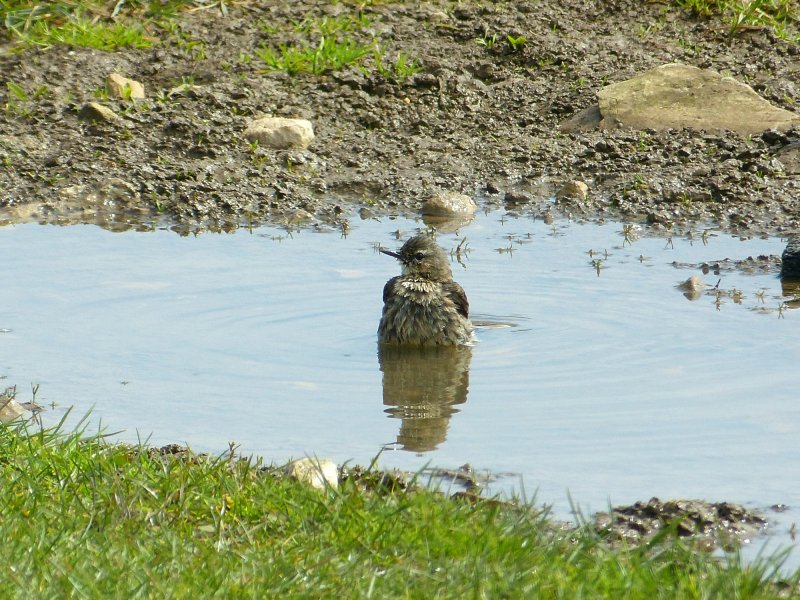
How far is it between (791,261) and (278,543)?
17.1ft

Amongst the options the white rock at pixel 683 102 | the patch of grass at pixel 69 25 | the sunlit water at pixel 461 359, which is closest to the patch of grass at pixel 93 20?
the patch of grass at pixel 69 25

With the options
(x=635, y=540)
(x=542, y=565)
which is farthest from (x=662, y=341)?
(x=542, y=565)

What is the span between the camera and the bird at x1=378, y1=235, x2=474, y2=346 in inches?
321

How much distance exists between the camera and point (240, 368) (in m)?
7.34

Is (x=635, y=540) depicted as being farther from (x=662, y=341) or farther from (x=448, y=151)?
(x=448, y=151)

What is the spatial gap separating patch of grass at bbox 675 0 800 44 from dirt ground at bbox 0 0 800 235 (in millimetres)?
132

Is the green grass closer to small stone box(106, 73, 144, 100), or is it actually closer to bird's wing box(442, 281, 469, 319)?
bird's wing box(442, 281, 469, 319)

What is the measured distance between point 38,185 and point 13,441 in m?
5.75

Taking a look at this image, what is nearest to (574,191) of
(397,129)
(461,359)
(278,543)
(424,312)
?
(397,129)

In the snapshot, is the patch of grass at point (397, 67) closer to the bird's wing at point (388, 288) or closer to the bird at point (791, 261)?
the bird's wing at point (388, 288)

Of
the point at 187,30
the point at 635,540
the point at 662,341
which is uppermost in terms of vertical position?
the point at 187,30

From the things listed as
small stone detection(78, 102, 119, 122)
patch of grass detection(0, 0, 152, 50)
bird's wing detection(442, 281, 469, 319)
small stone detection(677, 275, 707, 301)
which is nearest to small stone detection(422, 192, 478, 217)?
bird's wing detection(442, 281, 469, 319)

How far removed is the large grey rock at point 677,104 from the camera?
37.7 feet

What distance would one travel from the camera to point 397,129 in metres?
11.8
